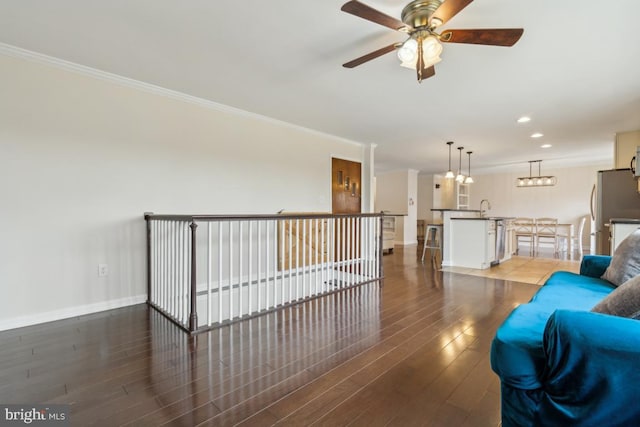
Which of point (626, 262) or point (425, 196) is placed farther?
point (425, 196)

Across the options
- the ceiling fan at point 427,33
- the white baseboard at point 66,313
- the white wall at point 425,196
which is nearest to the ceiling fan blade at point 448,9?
the ceiling fan at point 427,33

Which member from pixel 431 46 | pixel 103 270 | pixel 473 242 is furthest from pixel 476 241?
pixel 103 270

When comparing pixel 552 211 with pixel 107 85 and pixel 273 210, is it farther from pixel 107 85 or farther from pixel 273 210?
pixel 107 85

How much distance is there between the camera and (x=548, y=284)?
2.30 metres

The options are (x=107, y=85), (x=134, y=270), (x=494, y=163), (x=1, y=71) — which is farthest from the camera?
(x=494, y=163)

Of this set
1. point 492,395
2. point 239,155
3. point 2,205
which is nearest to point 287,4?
point 239,155

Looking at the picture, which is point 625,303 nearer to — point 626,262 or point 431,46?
point 626,262

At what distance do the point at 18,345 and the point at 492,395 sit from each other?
3.32 metres

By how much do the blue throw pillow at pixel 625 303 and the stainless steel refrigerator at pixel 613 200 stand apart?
4.23 metres

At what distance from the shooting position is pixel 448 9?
174 centimetres

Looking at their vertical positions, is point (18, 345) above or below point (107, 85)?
below

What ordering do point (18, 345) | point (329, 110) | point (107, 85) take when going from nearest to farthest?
point (18, 345)
point (107, 85)
point (329, 110)

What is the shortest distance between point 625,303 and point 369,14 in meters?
1.89

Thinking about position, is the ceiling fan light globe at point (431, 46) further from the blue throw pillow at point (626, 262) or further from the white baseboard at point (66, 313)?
the white baseboard at point (66, 313)
